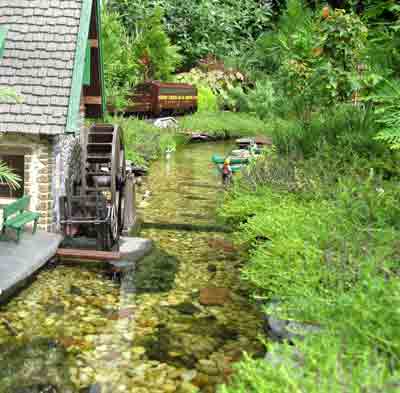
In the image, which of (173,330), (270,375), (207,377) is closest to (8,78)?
(173,330)

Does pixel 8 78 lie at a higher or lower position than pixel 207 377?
higher

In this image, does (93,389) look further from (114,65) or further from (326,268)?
(114,65)

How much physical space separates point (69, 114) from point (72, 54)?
124 cm

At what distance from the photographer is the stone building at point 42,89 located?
30.3ft

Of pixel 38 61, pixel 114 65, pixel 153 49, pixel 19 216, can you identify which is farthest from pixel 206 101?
pixel 19 216

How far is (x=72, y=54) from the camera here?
9711mm

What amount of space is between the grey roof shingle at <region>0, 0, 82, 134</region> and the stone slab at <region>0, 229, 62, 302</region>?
176 cm

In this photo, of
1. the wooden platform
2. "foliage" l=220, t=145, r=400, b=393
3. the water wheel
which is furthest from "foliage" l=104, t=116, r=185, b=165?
the wooden platform

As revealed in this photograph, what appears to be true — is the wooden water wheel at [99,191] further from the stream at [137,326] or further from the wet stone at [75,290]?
the wet stone at [75,290]

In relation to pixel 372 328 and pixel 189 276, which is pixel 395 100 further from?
pixel 189 276

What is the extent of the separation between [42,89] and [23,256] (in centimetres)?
278

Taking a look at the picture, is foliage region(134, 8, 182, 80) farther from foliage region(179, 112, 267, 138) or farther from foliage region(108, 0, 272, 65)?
foliage region(108, 0, 272, 65)

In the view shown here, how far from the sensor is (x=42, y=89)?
30.9 ft

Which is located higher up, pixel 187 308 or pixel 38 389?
pixel 187 308
